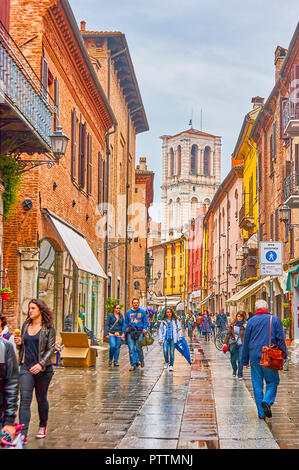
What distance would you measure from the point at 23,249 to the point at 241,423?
9112 mm

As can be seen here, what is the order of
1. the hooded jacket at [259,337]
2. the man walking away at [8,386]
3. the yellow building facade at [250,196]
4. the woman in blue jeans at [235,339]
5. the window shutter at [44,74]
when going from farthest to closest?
1. the yellow building facade at [250,196]
2. the window shutter at [44,74]
3. the woman in blue jeans at [235,339]
4. the hooded jacket at [259,337]
5. the man walking away at [8,386]

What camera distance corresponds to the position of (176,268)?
353 ft

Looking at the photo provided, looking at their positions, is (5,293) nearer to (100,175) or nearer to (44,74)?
(44,74)

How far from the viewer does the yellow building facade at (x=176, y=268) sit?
102312 mm

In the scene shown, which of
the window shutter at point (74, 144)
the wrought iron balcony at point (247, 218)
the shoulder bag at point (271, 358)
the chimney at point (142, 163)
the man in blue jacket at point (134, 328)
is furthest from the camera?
the chimney at point (142, 163)

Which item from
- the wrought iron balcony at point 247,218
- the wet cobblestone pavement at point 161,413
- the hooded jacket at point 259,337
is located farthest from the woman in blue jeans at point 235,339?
the wrought iron balcony at point 247,218

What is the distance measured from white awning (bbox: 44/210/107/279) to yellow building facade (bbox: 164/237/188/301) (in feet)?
258

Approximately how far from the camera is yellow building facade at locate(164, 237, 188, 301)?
102312mm

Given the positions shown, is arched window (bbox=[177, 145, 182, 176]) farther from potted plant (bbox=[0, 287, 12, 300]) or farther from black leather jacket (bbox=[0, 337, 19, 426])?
black leather jacket (bbox=[0, 337, 19, 426])

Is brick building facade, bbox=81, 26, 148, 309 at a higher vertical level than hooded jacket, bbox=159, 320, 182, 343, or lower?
higher

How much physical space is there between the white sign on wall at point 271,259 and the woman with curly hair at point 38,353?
7.31m

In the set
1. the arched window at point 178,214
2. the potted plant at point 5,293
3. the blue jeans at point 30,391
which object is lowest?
the blue jeans at point 30,391

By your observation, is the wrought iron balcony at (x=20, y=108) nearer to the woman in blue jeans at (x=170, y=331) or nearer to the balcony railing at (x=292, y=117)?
the woman in blue jeans at (x=170, y=331)

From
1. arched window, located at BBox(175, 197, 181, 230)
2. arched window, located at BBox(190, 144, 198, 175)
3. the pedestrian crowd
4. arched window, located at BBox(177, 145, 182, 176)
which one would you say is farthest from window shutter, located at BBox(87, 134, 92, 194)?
arched window, located at BBox(190, 144, 198, 175)
